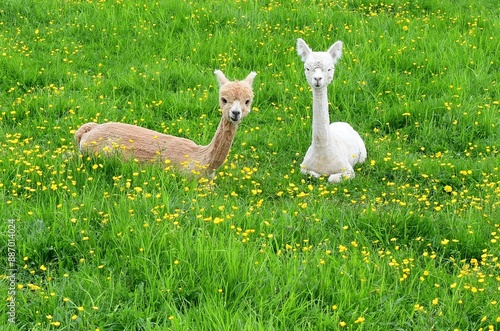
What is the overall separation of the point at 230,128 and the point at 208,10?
4925 millimetres

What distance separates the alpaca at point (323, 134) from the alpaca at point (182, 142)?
658 mm

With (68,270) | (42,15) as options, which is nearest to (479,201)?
(68,270)

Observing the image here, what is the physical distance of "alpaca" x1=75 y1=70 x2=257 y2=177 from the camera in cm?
671

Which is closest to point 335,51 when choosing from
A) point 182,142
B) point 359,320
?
point 182,142

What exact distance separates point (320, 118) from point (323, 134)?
0.53 feet

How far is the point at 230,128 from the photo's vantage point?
685cm

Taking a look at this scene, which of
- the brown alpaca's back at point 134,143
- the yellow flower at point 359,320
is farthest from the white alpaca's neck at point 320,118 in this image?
the yellow flower at point 359,320

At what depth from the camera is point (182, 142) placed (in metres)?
7.25

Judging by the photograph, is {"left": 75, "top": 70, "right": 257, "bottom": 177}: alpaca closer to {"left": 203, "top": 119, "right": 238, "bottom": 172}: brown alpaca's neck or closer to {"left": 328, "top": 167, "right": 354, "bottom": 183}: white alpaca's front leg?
{"left": 203, "top": 119, "right": 238, "bottom": 172}: brown alpaca's neck

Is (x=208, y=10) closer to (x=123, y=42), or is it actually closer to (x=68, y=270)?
(x=123, y=42)

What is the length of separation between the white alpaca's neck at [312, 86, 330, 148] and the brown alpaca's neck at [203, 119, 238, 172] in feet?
3.21

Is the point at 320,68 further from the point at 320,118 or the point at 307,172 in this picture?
the point at 307,172

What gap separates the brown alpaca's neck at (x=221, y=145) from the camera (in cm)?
686

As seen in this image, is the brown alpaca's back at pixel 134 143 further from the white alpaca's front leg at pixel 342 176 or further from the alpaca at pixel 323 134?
the white alpaca's front leg at pixel 342 176
